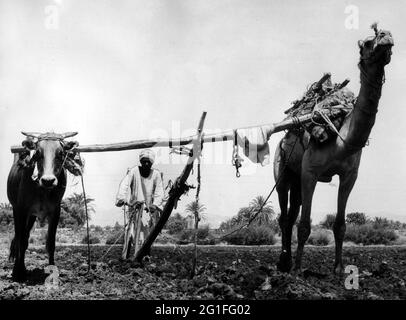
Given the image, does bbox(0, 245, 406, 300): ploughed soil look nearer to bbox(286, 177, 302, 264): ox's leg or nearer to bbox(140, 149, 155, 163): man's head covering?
bbox(286, 177, 302, 264): ox's leg

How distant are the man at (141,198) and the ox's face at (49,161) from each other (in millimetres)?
2493

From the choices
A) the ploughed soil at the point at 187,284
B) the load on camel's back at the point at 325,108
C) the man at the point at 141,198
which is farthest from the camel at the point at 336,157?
the man at the point at 141,198

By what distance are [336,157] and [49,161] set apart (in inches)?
195

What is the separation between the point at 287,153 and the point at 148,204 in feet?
10.6

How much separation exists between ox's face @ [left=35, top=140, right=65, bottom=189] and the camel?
4408mm

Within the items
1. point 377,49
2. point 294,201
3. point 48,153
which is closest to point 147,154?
point 48,153

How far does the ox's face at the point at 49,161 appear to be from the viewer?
27.4 ft

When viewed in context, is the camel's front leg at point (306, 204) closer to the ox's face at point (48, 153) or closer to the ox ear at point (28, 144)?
the ox's face at point (48, 153)

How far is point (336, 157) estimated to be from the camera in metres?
9.05

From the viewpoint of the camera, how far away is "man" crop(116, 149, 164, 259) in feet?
36.0
